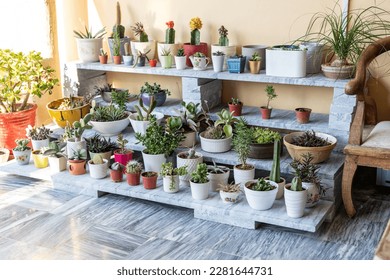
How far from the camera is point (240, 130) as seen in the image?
12.0 ft

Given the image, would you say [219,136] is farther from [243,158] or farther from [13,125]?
[13,125]

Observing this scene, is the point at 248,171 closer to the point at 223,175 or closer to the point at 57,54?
the point at 223,175

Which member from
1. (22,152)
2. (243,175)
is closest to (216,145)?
(243,175)

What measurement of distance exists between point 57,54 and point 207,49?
1521mm

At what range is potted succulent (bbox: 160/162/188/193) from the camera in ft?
11.6

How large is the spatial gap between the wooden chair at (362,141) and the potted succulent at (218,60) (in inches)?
44.6

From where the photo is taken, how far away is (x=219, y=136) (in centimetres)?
386

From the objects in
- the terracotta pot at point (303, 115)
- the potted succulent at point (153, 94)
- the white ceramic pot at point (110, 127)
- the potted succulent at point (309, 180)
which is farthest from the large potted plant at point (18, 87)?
the potted succulent at point (309, 180)

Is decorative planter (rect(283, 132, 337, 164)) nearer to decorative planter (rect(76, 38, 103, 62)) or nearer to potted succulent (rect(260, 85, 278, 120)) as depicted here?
potted succulent (rect(260, 85, 278, 120))

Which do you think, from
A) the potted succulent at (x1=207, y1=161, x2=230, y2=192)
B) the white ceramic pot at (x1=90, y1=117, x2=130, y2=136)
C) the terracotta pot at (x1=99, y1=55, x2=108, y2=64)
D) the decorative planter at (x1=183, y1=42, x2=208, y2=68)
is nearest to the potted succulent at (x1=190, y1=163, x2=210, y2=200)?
the potted succulent at (x1=207, y1=161, x2=230, y2=192)

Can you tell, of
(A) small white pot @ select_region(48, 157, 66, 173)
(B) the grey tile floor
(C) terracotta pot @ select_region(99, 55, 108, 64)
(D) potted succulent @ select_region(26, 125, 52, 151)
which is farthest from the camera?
(C) terracotta pot @ select_region(99, 55, 108, 64)

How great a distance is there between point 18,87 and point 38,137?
20.9 inches

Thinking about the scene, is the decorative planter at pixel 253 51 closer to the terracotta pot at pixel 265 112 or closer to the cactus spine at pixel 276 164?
the terracotta pot at pixel 265 112

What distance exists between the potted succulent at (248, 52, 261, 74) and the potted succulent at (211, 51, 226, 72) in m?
0.22
